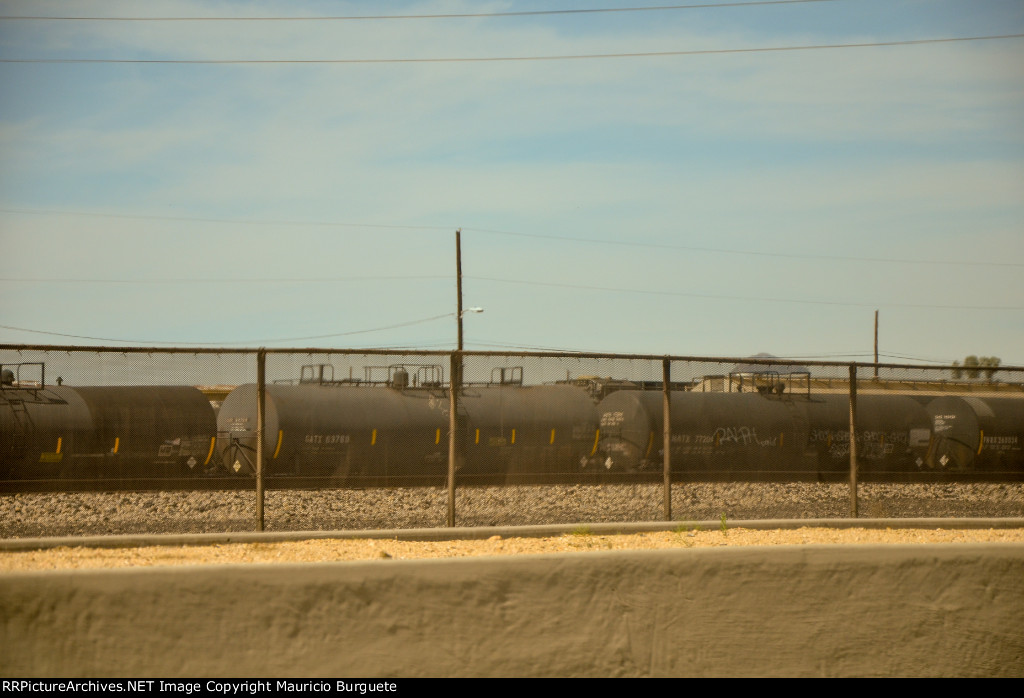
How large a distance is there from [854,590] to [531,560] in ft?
6.88

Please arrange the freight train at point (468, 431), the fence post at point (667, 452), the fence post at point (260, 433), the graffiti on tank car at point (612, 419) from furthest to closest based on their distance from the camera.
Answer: the graffiti on tank car at point (612, 419)
the freight train at point (468, 431)
the fence post at point (667, 452)
the fence post at point (260, 433)

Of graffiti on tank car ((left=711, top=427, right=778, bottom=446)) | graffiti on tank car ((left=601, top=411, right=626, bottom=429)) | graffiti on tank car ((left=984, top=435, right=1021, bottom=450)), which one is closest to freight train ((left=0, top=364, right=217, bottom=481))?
graffiti on tank car ((left=601, top=411, right=626, bottom=429))

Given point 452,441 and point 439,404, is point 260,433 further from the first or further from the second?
point 439,404

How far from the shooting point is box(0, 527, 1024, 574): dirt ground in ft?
27.3

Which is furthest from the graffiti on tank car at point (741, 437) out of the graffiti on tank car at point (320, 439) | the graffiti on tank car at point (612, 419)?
the graffiti on tank car at point (320, 439)

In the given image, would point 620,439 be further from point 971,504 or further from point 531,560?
point 531,560

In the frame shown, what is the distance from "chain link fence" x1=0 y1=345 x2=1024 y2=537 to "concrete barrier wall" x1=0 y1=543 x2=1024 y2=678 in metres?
5.10

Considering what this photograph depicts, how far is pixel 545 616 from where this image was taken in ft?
Answer: 17.8

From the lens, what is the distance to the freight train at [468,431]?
15.4 metres

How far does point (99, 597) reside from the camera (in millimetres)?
4988

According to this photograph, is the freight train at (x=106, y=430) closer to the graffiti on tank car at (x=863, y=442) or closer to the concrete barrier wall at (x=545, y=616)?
the concrete barrier wall at (x=545, y=616)

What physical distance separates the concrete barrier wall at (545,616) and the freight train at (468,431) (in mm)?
7322

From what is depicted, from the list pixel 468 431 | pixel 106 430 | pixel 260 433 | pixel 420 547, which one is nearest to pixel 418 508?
pixel 260 433

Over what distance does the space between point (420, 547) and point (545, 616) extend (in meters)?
4.12
